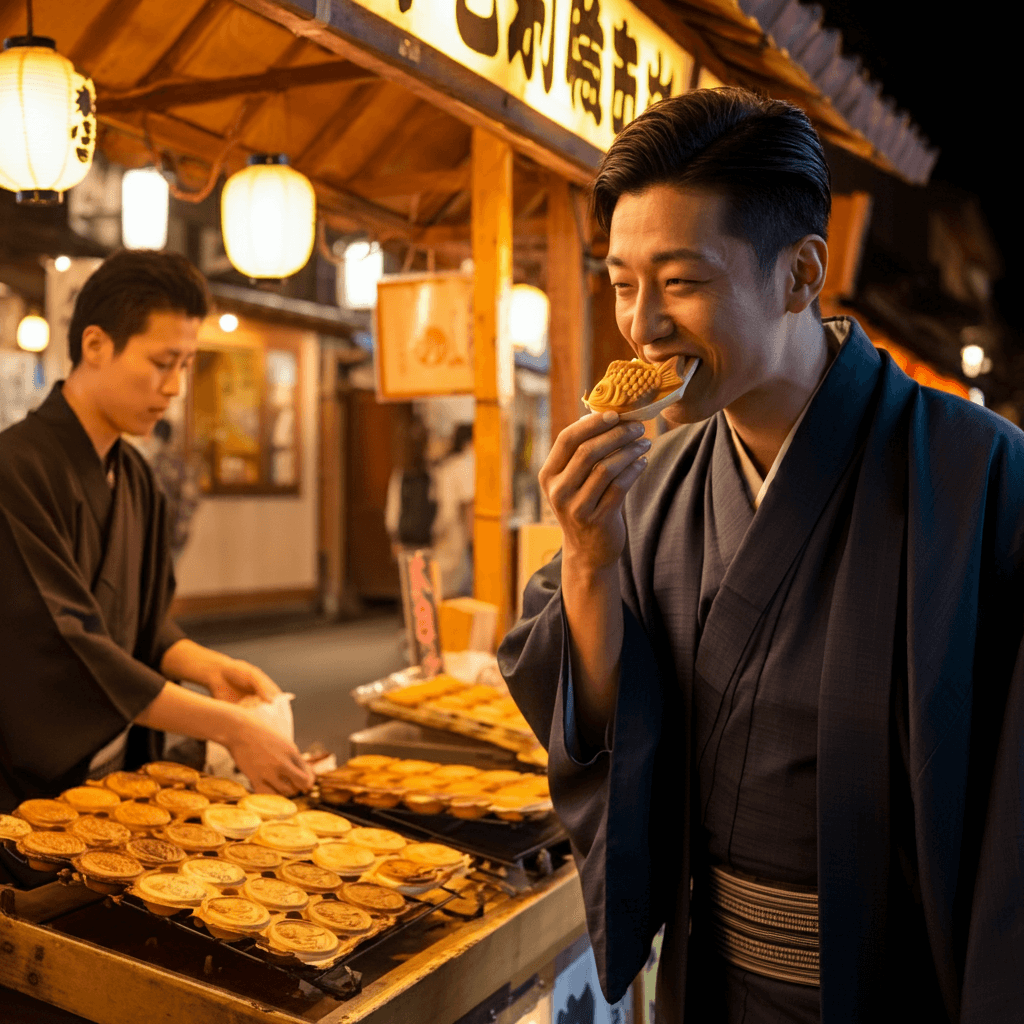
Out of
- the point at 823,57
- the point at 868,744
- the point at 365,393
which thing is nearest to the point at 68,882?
the point at 868,744

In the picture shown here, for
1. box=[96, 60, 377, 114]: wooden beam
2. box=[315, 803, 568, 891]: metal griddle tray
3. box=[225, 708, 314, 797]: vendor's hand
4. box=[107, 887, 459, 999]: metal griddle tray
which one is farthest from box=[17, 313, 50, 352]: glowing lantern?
box=[107, 887, 459, 999]: metal griddle tray

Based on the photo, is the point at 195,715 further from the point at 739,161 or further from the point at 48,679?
the point at 739,161

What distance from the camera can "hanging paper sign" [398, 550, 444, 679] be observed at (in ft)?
15.6

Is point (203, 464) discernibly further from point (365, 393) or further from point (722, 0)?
point (722, 0)

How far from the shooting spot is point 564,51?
3.96 meters

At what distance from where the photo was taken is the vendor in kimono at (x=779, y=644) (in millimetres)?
1699

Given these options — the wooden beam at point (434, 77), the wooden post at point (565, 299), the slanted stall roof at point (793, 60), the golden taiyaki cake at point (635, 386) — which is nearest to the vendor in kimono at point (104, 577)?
the wooden beam at point (434, 77)

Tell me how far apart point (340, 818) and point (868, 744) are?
157cm

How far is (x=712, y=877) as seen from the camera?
2.04 metres

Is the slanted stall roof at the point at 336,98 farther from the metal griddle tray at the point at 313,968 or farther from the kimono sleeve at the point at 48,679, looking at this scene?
the metal griddle tray at the point at 313,968

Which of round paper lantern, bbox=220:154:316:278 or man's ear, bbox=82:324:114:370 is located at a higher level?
round paper lantern, bbox=220:154:316:278

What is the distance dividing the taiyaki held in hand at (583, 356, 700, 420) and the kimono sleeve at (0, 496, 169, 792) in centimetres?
181

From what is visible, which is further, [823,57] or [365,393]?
[365,393]

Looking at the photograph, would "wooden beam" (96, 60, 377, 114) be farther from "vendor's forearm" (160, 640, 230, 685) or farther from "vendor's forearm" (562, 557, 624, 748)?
"vendor's forearm" (562, 557, 624, 748)
